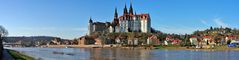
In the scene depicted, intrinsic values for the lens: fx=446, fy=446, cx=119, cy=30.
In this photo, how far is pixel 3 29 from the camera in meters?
135

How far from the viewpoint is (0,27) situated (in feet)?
426

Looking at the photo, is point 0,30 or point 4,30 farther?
point 4,30

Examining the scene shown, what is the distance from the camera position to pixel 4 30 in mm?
137125

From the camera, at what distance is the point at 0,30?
12850cm

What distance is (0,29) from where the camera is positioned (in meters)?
129

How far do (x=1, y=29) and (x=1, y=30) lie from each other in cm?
39

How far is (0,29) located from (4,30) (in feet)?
25.6

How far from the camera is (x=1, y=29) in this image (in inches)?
5167

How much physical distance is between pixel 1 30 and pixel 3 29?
3.91 metres

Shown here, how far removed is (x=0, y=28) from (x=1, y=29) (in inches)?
80.1

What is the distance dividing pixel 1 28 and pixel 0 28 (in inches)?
69.2

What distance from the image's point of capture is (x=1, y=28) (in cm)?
13100

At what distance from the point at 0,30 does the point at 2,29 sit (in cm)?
442

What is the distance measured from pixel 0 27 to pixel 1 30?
143 centimetres
